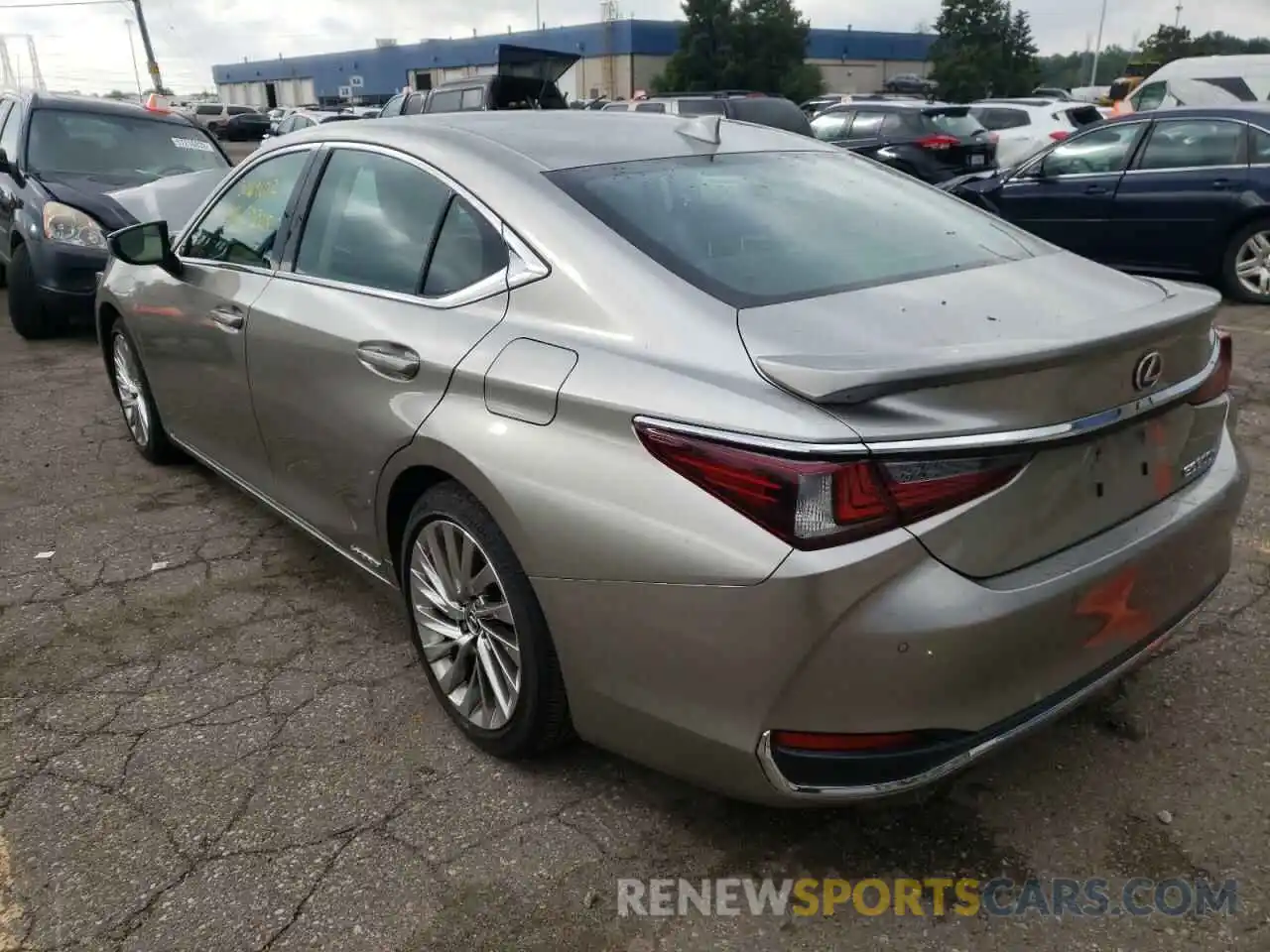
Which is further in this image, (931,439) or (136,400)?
(136,400)

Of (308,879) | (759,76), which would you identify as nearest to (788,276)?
(308,879)

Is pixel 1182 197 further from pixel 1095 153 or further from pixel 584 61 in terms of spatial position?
pixel 584 61

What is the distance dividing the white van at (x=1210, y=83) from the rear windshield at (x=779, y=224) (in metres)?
15.7

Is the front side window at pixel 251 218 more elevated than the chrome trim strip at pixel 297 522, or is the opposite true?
the front side window at pixel 251 218

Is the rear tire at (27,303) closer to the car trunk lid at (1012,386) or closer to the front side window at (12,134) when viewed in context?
the front side window at (12,134)

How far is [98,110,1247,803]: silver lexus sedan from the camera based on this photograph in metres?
1.84

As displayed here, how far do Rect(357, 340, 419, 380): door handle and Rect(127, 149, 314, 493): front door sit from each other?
2.64 ft

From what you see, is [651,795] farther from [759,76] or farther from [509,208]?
[759,76]

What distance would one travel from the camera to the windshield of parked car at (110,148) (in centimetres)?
795

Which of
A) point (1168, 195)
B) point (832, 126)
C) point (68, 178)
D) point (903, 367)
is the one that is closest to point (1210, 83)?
point (832, 126)

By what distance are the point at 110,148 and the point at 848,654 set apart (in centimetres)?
832

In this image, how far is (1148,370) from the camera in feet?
6.86

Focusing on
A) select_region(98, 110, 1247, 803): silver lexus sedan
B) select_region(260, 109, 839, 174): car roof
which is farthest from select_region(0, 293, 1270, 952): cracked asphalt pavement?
select_region(260, 109, 839, 174): car roof

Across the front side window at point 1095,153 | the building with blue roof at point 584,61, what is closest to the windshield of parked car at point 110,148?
the front side window at point 1095,153
